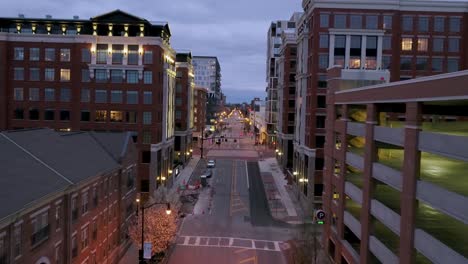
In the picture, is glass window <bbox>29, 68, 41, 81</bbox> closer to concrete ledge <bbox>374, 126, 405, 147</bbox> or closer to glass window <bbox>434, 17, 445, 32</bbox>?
concrete ledge <bbox>374, 126, 405, 147</bbox>

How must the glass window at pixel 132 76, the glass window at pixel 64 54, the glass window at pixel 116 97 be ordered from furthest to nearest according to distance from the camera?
the glass window at pixel 116 97
the glass window at pixel 64 54
the glass window at pixel 132 76

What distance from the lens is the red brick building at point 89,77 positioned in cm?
6794

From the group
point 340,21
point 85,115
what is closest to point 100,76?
point 85,115

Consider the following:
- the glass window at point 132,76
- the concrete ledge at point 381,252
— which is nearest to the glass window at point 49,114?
the glass window at point 132,76

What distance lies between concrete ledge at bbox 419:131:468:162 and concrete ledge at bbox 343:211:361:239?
12859mm

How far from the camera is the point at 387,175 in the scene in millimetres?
29469

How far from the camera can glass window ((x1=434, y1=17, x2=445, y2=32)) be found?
64.6 metres

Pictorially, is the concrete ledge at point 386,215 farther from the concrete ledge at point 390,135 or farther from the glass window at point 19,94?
the glass window at point 19,94

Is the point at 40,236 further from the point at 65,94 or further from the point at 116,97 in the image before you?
the point at 65,94

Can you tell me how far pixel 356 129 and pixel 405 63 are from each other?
110 ft

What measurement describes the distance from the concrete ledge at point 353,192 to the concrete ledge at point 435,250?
11.0m

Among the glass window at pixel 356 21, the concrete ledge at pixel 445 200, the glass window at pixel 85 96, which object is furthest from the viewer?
the glass window at pixel 85 96

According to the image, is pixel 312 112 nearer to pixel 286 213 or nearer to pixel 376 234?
pixel 286 213

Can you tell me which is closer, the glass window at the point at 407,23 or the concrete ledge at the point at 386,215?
the concrete ledge at the point at 386,215
